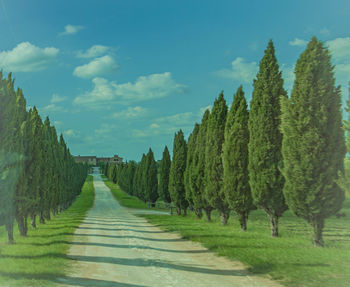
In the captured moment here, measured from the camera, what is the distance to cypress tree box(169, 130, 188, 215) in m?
32.7

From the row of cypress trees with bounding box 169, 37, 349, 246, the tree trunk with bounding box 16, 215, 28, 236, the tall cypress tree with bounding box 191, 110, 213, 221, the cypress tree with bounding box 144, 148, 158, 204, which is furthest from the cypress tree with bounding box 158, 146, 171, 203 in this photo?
the tree trunk with bounding box 16, 215, 28, 236

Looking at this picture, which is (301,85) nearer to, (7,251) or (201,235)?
(201,235)

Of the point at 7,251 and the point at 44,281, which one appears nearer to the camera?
the point at 44,281

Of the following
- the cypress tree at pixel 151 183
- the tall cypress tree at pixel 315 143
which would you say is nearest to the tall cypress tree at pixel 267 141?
the tall cypress tree at pixel 315 143

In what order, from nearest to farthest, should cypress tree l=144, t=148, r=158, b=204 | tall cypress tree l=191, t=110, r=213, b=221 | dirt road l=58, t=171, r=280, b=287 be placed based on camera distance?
dirt road l=58, t=171, r=280, b=287 < tall cypress tree l=191, t=110, r=213, b=221 < cypress tree l=144, t=148, r=158, b=204

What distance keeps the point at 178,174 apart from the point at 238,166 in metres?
15.7

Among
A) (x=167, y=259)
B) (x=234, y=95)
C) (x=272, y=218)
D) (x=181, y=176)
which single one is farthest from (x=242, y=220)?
(x=181, y=176)

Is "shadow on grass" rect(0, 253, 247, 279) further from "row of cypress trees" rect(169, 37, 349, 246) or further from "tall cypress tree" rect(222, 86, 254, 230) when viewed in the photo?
"tall cypress tree" rect(222, 86, 254, 230)

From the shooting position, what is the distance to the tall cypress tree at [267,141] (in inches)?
607

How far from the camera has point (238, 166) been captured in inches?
715

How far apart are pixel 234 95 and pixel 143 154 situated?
39946 millimetres

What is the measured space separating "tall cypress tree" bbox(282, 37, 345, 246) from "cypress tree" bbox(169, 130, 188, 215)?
19.9 m

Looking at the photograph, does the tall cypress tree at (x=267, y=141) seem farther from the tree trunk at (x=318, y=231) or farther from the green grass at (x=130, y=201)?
the green grass at (x=130, y=201)

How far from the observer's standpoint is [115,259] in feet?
35.6
